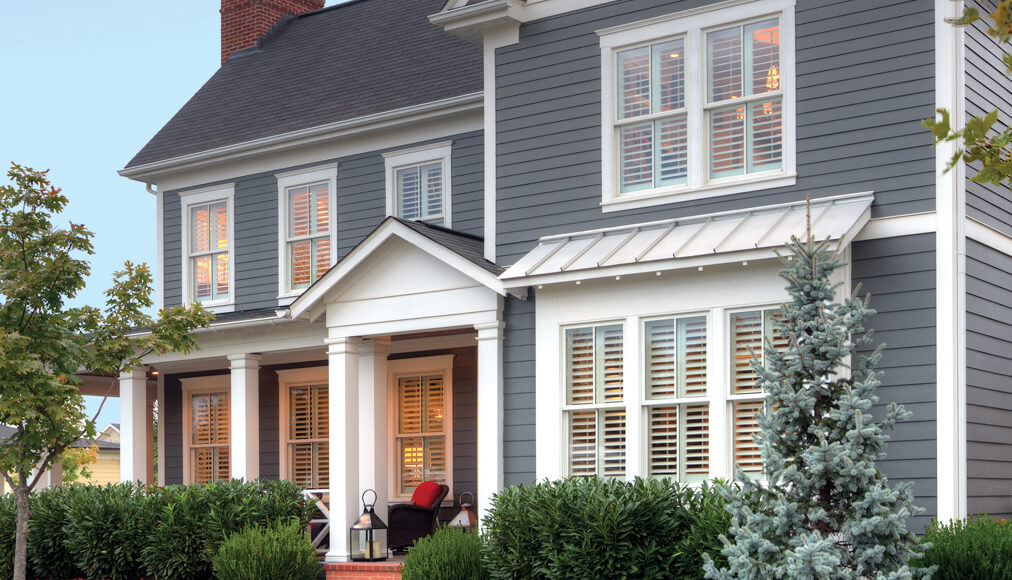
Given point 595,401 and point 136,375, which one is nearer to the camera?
point 595,401

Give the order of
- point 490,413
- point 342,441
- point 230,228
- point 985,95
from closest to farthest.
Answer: point 985,95
point 490,413
point 342,441
point 230,228

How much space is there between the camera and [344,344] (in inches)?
569

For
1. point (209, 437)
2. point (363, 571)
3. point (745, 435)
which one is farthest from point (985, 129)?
point (209, 437)

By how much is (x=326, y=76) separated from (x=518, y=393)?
7.83 meters

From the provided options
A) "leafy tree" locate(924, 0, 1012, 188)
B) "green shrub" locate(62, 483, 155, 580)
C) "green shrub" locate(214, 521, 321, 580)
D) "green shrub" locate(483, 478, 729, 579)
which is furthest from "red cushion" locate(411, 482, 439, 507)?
"leafy tree" locate(924, 0, 1012, 188)

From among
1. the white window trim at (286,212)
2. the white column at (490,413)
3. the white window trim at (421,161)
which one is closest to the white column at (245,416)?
the white window trim at (286,212)

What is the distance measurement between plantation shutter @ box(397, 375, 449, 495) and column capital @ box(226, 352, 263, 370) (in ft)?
7.04

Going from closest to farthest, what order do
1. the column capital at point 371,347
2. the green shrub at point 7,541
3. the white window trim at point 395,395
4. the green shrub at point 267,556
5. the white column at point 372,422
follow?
the green shrub at point 267,556 < the white column at point 372,422 < the column capital at point 371,347 < the green shrub at point 7,541 < the white window trim at point 395,395

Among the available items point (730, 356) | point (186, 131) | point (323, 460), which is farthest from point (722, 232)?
point (186, 131)

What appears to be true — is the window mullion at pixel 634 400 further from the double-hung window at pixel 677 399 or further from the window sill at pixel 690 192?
the window sill at pixel 690 192

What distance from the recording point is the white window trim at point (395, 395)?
16953 mm

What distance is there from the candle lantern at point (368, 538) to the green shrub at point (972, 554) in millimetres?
6563

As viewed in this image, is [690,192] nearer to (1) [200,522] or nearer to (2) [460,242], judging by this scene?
(2) [460,242]

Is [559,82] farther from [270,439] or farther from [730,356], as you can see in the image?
[270,439]
